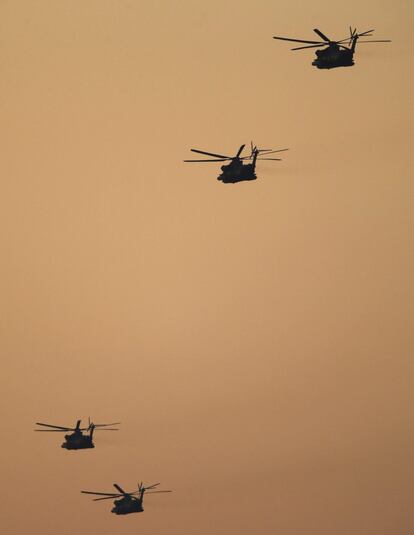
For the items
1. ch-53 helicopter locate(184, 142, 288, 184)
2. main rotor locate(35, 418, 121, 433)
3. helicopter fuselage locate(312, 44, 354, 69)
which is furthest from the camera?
main rotor locate(35, 418, 121, 433)

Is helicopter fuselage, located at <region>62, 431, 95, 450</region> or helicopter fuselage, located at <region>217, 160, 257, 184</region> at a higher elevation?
helicopter fuselage, located at <region>217, 160, 257, 184</region>

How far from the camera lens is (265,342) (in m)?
8.38

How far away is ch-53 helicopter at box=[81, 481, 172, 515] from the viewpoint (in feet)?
27.2

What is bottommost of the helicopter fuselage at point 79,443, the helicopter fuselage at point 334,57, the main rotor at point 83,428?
the helicopter fuselage at point 79,443

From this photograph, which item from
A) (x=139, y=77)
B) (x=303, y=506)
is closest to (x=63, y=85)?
(x=139, y=77)

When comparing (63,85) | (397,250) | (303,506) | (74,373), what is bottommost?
(303,506)

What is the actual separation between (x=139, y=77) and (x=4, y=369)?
11.5 feet

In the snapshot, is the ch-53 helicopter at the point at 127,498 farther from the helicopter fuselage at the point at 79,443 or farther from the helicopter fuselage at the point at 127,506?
the helicopter fuselage at the point at 79,443

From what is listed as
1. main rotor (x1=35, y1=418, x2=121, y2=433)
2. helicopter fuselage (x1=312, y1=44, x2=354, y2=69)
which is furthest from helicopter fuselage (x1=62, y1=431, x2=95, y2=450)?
helicopter fuselage (x1=312, y1=44, x2=354, y2=69)

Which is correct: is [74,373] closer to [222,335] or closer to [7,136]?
[222,335]

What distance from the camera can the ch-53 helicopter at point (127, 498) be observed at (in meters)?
8.30

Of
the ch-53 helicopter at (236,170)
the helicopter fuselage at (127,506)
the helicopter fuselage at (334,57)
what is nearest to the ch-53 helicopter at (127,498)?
the helicopter fuselage at (127,506)

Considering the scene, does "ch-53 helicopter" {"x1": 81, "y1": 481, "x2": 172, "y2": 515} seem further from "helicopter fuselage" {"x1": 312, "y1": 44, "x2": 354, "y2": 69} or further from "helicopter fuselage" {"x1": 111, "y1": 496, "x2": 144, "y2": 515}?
"helicopter fuselage" {"x1": 312, "y1": 44, "x2": 354, "y2": 69}

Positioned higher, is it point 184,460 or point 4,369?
point 4,369
